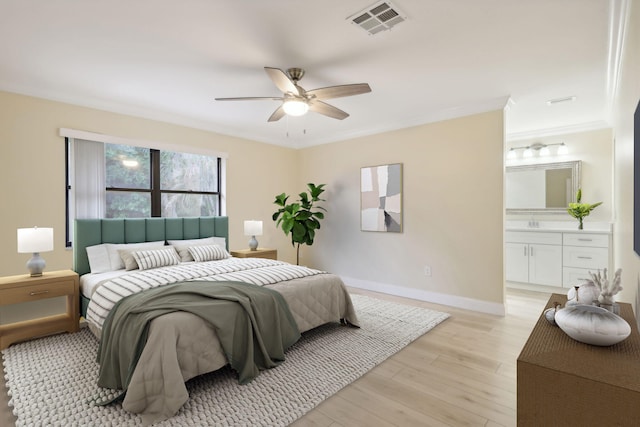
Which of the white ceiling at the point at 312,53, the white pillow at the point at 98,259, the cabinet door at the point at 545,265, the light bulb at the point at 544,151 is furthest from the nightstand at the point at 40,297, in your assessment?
the light bulb at the point at 544,151

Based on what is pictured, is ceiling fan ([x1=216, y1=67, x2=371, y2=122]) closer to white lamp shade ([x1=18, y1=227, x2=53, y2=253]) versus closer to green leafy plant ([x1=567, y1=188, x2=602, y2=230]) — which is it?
white lamp shade ([x1=18, y1=227, x2=53, y2=253])

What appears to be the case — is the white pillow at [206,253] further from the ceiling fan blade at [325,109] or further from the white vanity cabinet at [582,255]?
the white vanity cabinet at [582,255]

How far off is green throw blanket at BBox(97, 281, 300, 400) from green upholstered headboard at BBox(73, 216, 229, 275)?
158 centimetres

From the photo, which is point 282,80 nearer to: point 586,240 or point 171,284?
point 171,284

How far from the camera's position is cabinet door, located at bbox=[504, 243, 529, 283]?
4926 mm

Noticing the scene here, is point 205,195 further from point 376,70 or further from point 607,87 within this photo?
point 607,87

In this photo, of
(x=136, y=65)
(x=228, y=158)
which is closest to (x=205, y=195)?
(x=228, y=158)

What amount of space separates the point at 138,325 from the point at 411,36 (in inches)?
111

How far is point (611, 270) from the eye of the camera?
169 inches

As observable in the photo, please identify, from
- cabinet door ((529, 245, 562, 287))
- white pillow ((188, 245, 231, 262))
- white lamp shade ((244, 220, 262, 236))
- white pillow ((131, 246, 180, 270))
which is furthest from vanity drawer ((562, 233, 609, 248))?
white pillow ((131, 246, 180, 270))

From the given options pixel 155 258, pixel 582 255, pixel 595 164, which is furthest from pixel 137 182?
pixel 595 164

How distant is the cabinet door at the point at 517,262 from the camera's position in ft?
16.2

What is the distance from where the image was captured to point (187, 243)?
164 inches

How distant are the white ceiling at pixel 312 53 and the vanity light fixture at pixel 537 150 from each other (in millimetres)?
772
